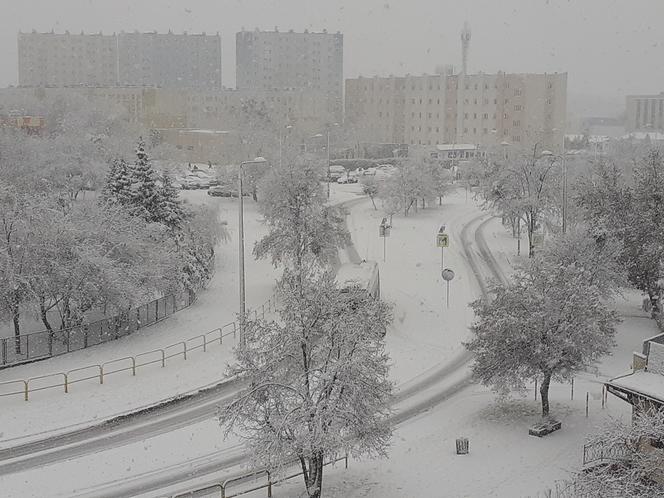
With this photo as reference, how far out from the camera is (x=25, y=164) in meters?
61.1

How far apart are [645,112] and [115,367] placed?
123 metres

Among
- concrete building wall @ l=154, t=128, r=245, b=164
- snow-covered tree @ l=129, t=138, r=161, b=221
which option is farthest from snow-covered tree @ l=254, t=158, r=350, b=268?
concrete building wall @ l=154, t=128, r=245, b=164

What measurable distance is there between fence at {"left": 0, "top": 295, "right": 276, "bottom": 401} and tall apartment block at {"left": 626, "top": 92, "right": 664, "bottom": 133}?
11164cm

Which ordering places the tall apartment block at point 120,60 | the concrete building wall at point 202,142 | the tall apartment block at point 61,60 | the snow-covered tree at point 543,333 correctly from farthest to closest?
the tall apartment block at point 120,60
the tall apartment block at point 61,60
the concrete building wall at point 202,142
the snow-covered tree at point 543,333

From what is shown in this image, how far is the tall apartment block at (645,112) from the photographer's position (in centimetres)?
13175

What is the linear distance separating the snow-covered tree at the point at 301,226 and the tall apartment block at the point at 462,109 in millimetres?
81631

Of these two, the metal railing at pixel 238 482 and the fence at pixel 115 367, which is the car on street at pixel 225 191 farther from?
the metal railing at pixel 238 482

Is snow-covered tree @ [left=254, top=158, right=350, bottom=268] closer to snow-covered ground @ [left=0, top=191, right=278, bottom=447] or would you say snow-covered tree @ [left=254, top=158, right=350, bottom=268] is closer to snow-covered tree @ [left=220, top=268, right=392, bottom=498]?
snow-covered ground @ [left=0, top=191, right=278, bottom=447]

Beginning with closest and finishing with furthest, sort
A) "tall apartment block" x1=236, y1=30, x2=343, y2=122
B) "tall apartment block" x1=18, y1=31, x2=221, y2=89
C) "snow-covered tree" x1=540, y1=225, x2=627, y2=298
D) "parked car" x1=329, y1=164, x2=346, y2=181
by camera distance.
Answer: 1. "snow-covered tree" x1=540, y1=225, x2=627, y2=298
2. "parked car" x1=329, y1=164, x2=346, y2=181
3. "tall apartment block" x1=18, y1=31, x2=221, y2=89
4. "tall apartment block" x1=236, y1=30, x2=343, y2=122

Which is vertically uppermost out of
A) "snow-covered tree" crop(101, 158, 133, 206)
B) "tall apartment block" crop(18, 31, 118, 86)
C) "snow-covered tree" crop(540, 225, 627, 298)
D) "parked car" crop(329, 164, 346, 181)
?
"tall apartment block" crop(18, 31, 118, 86)

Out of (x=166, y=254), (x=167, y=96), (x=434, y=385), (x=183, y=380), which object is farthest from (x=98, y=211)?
(x=167, y=96)

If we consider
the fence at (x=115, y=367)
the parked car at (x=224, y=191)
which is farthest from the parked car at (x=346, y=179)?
the fence at (x=115, y=367)

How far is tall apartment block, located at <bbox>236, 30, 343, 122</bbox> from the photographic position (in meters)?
150

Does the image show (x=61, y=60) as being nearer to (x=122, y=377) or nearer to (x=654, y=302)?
(x=654, y=302)
